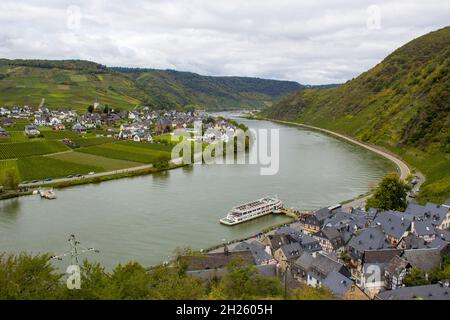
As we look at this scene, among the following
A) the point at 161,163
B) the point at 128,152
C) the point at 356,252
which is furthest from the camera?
the point at 128,152

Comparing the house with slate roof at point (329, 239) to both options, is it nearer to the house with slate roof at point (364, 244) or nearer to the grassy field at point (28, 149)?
the house with slate roof at point (364, 244)

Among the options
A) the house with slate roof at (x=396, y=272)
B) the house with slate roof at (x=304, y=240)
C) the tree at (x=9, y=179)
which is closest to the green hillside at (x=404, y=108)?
the house with slate roof at (x=304, y=240)

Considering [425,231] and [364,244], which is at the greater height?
[425,231]

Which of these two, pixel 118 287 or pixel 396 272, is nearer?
pixel 118 287

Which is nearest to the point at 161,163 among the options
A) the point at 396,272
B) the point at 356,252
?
the point at 356,252

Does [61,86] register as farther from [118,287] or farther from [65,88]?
[118,287]

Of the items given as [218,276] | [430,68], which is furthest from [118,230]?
[430,68]
